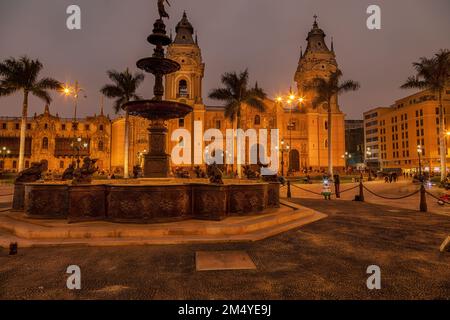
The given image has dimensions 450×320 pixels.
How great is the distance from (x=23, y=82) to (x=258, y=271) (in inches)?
1155

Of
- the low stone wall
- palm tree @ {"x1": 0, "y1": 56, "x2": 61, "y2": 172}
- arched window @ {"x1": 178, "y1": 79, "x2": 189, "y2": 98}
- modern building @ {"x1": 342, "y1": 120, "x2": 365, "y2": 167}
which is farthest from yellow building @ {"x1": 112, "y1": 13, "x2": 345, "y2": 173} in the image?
modern building @ {"x1": 342, "y1": 120, "x2": 365, "y2": 167}

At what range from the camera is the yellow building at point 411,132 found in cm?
6225

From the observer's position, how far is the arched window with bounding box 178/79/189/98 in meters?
49.2

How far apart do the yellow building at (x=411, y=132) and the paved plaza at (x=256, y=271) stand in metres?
66.2

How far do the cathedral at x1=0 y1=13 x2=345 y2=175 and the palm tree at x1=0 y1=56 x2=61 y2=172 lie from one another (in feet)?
64.3

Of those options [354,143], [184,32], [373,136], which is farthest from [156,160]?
[354,143]

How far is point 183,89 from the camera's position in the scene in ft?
164

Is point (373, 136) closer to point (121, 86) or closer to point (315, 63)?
point (315, 63)

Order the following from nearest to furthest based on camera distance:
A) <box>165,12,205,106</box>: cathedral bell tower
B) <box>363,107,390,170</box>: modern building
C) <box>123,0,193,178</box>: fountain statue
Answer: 1. <box>123,0,193,178</box>: fountain statue
2. <box>165,12,205,106</box>: cathedral bell tower
3. <box>363,107,390,170</box>: modern building

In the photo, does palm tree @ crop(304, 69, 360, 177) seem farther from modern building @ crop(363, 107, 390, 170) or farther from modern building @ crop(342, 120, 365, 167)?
modern building @ crop(342, 120, 365, 167)

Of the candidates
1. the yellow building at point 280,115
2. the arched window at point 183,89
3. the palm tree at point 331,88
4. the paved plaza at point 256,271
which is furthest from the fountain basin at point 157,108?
the arched window at point 183,89

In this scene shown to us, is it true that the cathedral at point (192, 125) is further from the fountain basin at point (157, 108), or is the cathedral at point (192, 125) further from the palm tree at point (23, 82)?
the fountain basin at point (157, 108)

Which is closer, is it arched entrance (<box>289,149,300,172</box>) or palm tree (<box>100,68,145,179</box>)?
palm tree (<box>100,68,145,179</box>)

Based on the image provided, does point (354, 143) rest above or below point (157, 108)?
above
